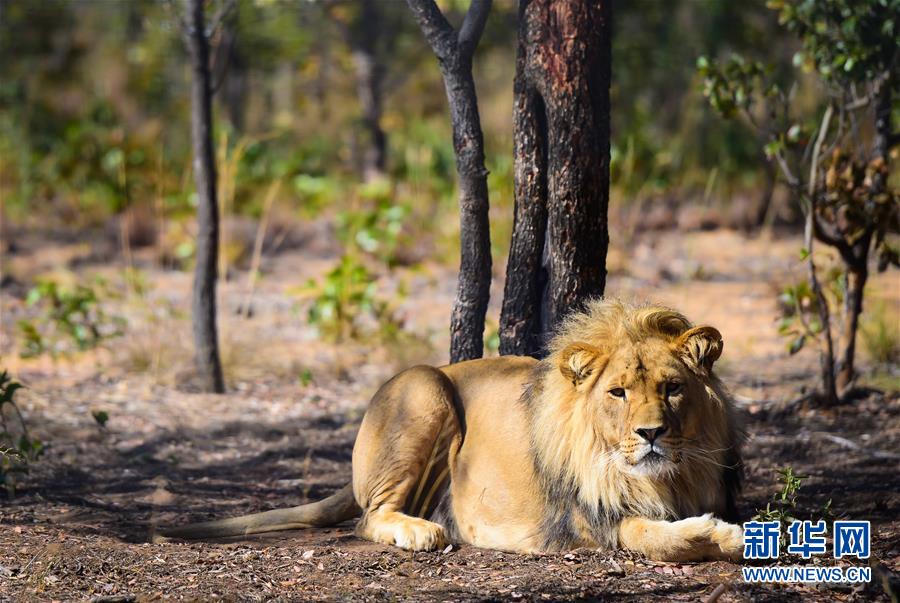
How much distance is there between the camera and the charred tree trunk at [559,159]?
509cm

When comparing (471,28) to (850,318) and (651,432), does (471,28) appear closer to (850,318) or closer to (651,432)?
(651,432)

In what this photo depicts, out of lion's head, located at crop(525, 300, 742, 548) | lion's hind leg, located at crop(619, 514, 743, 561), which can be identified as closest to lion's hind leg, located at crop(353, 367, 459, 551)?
lion's head, located at crop(525, 300, 742, 548)

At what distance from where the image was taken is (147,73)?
18.2 m

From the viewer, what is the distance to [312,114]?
20062 millimetres

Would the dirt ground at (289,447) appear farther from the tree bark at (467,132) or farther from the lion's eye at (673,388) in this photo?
the tree bark at (467,132)

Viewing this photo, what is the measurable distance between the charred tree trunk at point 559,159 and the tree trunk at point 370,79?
29.2 feet

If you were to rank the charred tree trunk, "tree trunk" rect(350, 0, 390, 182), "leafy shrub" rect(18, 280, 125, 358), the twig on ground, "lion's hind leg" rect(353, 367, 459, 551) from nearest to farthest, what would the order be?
1. the twig on ground
2. "lion's hind leg" rect(353, 367, 459, 551)
3. the charred tree trunk
4. "leafy shrub" rect(18, 280, 125, 358)
5. "tree trunk" rect(350, 0, 390, 182)

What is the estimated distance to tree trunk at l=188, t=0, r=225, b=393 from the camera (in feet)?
24.0

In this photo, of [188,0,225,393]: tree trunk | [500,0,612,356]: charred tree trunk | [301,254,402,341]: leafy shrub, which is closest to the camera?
[500,0,612,356]: charred tree trunk

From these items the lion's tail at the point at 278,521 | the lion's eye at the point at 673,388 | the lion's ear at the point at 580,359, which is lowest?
the lion's tail at the point at 278,521

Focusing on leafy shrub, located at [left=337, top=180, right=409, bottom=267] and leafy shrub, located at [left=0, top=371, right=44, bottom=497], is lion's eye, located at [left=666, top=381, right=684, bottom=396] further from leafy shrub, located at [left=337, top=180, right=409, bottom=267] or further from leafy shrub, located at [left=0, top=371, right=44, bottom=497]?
leafy shrub, located at [left=337, top=180, right=409, bottom=267]

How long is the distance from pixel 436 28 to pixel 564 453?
217 centimetres

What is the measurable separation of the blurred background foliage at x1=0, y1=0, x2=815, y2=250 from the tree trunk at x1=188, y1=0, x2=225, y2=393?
1556 millimetres
